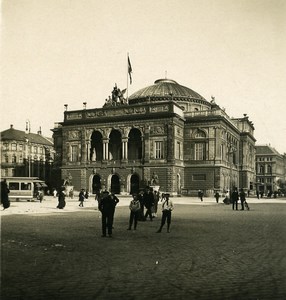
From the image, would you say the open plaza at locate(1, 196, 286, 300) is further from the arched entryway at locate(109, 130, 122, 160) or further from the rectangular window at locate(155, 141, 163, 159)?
the arched entryway at locate(109, 130, 122, 160)

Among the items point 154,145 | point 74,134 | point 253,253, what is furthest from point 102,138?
point 253,253

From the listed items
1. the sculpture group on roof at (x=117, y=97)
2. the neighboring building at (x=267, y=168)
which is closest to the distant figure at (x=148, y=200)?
the sculpture group on roof at (x=117, y=97)

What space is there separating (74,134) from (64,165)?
516 centimetres

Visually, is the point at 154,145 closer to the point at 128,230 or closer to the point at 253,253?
the point at 128,230

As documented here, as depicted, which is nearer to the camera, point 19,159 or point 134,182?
point 134,182

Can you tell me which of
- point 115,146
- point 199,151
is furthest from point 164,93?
point 199,151

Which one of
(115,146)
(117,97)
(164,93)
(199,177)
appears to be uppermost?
(164,93)

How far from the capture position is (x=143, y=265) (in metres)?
10.1

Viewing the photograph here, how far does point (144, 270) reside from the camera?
376 inches

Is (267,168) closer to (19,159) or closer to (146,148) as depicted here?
(19,159)

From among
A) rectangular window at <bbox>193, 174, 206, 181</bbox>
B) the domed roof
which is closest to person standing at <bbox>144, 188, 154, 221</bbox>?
rectangular window at <bbox>193, 174, 206, 181</bbox>

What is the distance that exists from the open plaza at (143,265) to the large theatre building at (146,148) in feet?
140

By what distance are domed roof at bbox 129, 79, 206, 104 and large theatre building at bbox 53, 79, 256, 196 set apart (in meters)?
6.89

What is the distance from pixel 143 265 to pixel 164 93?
64.4 meters
